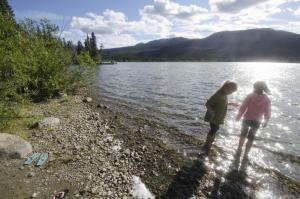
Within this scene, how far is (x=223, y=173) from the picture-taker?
8.82 meters

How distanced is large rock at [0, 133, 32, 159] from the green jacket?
7462 millimetres

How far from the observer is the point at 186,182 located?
8.05 metres

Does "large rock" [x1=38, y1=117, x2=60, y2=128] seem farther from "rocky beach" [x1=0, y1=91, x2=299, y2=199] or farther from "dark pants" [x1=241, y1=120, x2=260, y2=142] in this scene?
"dark pants" [x1=241, y1=120, x2=260, y2=142]

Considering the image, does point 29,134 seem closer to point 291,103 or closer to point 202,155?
point 202,155

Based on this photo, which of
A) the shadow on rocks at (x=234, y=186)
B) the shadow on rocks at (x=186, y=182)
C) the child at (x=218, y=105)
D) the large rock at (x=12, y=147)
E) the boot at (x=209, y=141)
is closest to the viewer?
the shadow on rocks at (x=186, y=182)

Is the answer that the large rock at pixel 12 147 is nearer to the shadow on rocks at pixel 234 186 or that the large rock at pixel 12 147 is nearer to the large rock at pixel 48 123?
the large rock at pixel 48 123

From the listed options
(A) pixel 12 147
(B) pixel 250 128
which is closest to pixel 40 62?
(A) pixel 12 147

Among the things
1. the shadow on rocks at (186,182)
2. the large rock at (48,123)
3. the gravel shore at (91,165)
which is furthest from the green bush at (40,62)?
the shadow on rocks at (186,182)

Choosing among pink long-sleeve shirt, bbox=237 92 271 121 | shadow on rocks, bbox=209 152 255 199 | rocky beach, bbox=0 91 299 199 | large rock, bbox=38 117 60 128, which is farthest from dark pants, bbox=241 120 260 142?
large rock, bbox=38 117 60 128

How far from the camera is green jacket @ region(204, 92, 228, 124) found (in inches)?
367

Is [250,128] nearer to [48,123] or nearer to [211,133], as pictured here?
[211,133]

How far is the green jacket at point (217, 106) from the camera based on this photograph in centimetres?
933

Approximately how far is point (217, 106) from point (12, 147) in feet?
26.9

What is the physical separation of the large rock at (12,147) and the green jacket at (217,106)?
746cm
